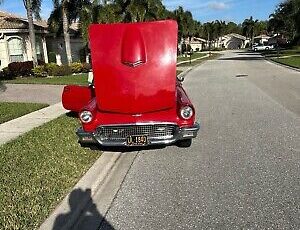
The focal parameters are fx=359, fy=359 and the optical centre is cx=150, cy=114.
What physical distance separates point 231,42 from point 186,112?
445 feet

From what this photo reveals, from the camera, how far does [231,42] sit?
135m

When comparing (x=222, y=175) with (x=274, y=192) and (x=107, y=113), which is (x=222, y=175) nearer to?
(x=274, y=192)

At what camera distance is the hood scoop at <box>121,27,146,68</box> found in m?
6.06

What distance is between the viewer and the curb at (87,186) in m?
3.84

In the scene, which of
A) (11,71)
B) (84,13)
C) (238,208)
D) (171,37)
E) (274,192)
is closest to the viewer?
(238,208)

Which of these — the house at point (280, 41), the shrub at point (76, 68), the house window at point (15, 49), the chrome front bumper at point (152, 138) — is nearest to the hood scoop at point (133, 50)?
the chrome front bumper at point (152, 138)

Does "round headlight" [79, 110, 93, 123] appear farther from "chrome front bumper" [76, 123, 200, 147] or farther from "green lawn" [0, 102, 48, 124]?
"green lawn" [0, 102, 48, 124]

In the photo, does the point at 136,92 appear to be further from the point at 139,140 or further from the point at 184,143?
the point at 184,143

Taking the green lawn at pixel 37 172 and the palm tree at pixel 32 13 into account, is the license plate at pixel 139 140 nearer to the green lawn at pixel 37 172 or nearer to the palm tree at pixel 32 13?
the green lawn at pixel 37 172

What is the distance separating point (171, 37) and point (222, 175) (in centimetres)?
262

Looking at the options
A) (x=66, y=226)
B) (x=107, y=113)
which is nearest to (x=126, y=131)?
(x=107, y=113)

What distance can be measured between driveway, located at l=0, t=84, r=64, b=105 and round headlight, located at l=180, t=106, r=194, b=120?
279 inches

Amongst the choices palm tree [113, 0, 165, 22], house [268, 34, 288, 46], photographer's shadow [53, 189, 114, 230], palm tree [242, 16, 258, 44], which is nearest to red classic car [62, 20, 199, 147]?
photographer's shadow [53, 189, 114, 230]

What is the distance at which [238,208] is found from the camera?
4.12m
